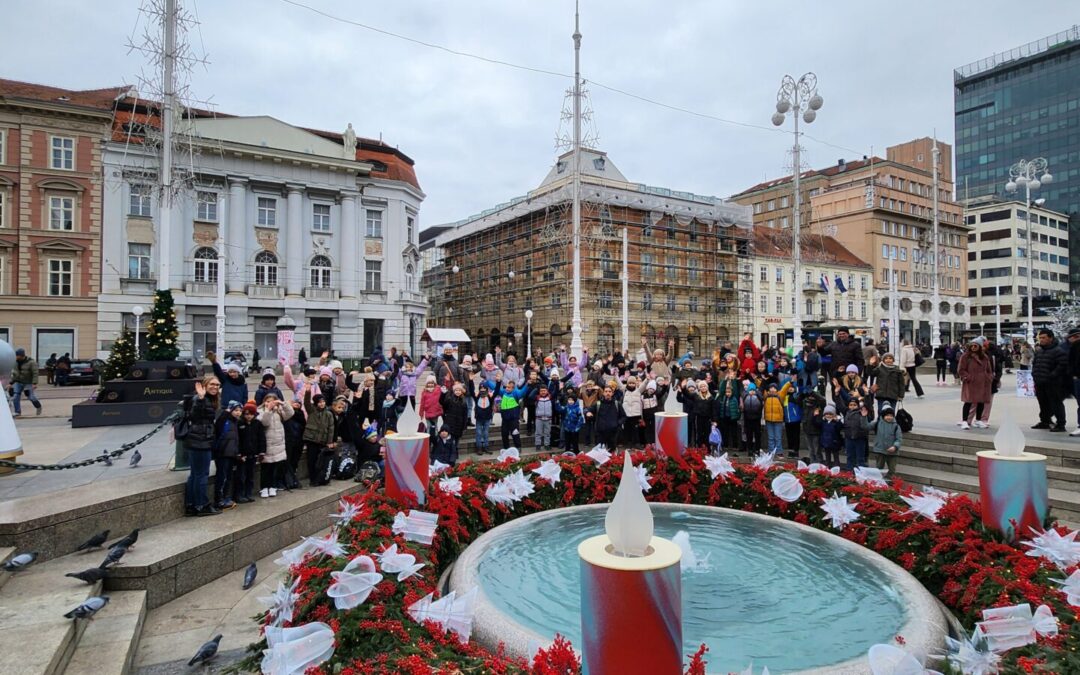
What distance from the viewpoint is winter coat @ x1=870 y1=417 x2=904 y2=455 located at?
30.7 ft

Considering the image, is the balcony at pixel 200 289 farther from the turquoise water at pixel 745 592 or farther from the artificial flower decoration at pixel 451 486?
the turquoise water at pixel 745 592

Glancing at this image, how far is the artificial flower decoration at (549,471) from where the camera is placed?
25.0ft

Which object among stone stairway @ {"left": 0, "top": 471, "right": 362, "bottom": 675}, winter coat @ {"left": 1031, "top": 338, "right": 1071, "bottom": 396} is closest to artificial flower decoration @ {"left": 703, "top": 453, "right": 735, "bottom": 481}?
stone stairway @ {"left": 0, "top": 471, "right": 362, "bottom": 675}

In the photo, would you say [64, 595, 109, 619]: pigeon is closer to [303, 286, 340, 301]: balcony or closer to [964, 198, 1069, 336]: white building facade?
[303, 286, 340, 301]: balcony

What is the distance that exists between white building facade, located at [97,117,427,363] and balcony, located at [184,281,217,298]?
96mm

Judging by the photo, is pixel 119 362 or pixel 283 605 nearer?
pixel 283 605

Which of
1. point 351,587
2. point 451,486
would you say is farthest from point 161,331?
point 351,587

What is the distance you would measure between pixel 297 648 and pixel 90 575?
296 centimetres

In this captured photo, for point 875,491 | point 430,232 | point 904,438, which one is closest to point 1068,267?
point 430,232

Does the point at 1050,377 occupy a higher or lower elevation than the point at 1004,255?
lower

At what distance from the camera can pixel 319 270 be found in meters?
39.1

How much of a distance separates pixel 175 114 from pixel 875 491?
18.7 metres

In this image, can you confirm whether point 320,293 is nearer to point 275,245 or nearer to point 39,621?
point 275,245

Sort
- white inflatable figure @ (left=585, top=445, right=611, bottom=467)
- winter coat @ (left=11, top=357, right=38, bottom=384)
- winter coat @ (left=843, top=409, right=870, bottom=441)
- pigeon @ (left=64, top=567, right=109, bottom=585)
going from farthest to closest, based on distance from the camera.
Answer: winter coat @ (left=11, top=357, right=38, bottom=384), winter coat @ (left=843, top=409, right=870, bottom=441), white inflatable figure @ (left=585, top=445, right=611, bottom=467), pigeon @ (left=64, top=567, right=109, bottom=585)
